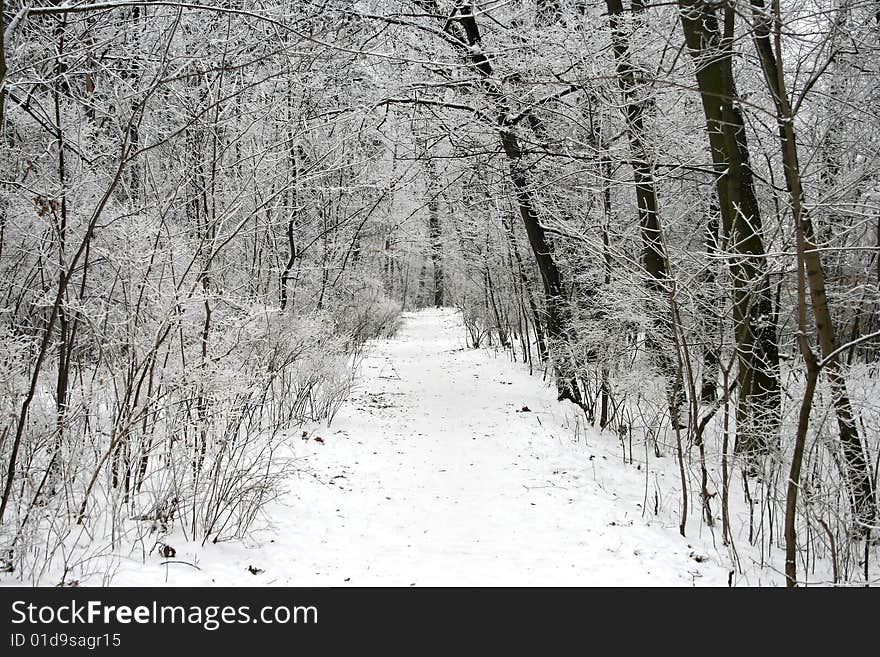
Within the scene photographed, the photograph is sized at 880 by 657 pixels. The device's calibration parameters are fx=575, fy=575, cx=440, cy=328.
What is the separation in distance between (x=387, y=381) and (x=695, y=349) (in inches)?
237

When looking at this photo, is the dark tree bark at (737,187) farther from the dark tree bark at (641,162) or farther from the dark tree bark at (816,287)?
the dark tree bark at (816,287)

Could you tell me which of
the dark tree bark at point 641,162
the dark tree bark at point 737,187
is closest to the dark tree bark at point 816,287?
the dark tree bark at point 737,187

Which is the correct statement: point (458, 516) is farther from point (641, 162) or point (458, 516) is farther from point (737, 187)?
point (737, 187)

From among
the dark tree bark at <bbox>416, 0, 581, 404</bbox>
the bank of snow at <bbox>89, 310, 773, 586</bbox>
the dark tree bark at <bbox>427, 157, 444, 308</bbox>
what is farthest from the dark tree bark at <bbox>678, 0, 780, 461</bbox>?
the dark tree bark at <bbox>427, 157, 444, 308</bbox>

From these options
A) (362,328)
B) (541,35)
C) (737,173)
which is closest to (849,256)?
(737,173)

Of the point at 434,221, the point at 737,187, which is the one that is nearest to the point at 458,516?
the point at 737,187

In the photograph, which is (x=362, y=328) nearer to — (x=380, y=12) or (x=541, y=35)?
(x=380, y=12)

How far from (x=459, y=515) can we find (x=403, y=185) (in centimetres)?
511

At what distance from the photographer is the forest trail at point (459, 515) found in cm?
318

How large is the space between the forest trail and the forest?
173mm

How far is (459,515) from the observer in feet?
13.8

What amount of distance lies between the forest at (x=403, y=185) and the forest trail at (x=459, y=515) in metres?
0.17

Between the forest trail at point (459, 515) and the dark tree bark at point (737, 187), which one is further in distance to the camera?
the dark tree bark at point (737, 187)

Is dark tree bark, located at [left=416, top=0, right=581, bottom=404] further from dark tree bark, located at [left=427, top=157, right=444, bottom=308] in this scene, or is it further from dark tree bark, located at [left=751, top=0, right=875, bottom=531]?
dark tree bark, located at [left=751, top=0, right=875, bottom=531]
